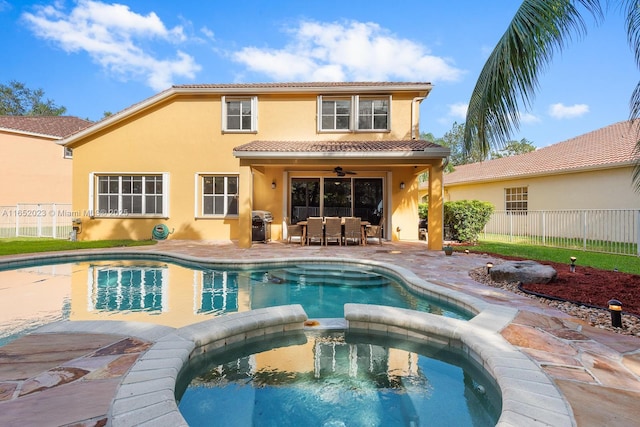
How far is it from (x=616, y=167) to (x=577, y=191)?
182 centimetres

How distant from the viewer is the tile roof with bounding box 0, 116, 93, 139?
20.4 m

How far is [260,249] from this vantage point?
1108cm

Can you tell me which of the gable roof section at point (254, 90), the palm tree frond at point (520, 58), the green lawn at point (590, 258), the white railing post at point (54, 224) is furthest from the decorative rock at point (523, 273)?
the white railing post at point (54, 224)

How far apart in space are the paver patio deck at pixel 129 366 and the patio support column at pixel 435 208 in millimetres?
6176

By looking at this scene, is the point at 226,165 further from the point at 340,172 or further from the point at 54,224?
the point at 54,224

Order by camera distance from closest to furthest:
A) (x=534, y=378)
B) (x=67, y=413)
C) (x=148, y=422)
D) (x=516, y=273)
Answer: (x=148, y=422) → (x=67, y=413) → (x=534, y=378) → (x=516, y=273)

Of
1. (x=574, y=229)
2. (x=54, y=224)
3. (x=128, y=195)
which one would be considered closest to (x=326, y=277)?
(x=128, y=195)

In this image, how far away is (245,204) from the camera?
37.0ft

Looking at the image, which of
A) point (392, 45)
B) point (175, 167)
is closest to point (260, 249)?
point (175, 167)

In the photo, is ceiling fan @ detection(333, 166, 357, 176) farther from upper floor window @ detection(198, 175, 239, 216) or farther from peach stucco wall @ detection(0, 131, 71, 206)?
peach stucco wall @ detection(0, 131, 71, 206)

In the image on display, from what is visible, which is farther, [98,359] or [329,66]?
[329,66]

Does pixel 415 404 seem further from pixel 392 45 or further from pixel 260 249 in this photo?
pixel 392 45

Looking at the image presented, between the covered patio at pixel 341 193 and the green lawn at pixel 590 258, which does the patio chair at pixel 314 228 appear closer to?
the covered patio at pixel 341 193

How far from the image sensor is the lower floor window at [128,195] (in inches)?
549
